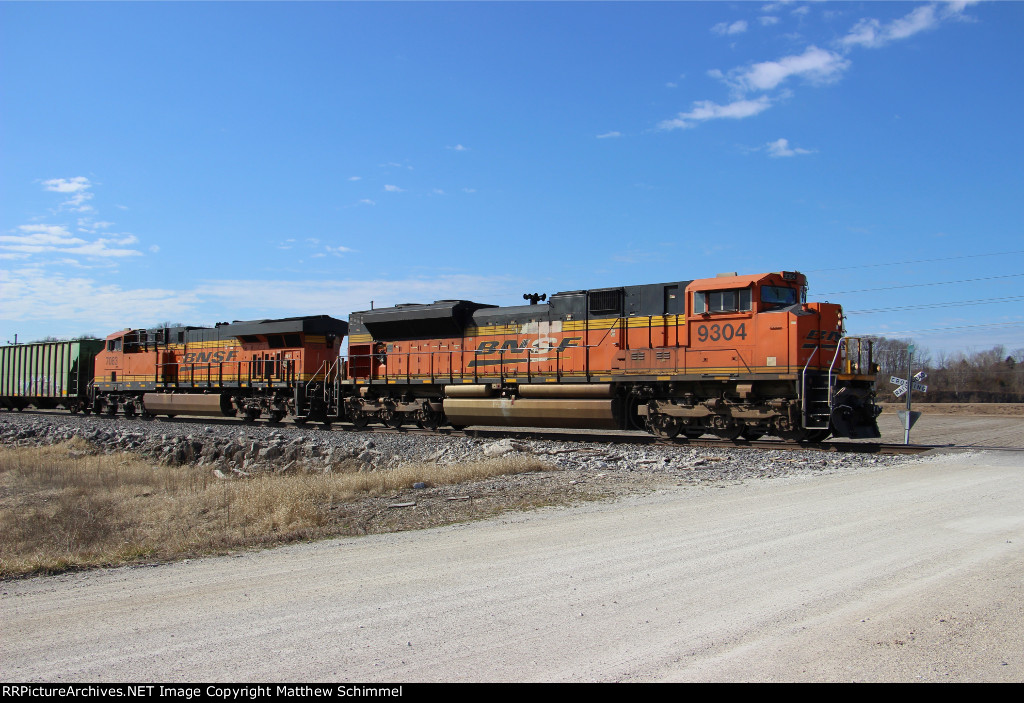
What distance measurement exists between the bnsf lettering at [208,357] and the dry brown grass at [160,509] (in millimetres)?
12332

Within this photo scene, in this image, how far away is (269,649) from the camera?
164 inches

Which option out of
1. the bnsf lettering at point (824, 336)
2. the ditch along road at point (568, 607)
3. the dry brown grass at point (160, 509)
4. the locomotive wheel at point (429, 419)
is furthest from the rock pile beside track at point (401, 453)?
the ditch along road at point (568, 607)

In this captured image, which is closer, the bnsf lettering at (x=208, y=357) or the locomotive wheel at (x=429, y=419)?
the locomotive wheel at (x=429, y=419)

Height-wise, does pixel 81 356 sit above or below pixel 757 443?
above

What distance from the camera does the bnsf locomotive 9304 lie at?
1645cm

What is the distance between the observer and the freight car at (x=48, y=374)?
115ft

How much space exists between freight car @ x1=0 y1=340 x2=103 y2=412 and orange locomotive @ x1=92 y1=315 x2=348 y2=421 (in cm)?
171

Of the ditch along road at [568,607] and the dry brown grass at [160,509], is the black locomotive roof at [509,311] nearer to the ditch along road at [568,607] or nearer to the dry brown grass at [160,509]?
the dry brown grass at [160,509]

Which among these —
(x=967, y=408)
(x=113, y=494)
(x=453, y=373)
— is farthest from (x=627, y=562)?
(x=967, y=408)

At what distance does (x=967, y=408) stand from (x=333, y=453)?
50494mm

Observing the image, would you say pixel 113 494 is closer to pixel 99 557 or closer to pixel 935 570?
pixel 99 557

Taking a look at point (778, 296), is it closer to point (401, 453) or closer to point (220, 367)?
point (401, 453)

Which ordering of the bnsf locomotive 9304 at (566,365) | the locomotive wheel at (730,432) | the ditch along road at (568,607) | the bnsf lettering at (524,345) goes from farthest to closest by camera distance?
the bnsf lettering at (524,345), the locomotive wheel at (730,432), the bnsf locomotive 9304 at (566,365), the ditch along road at (568,607)

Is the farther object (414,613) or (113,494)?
(113,494)
